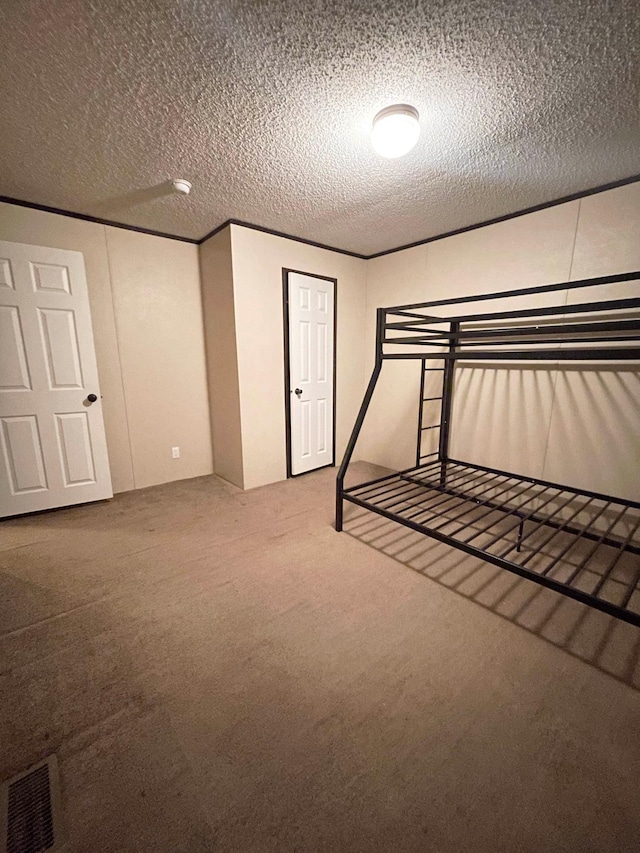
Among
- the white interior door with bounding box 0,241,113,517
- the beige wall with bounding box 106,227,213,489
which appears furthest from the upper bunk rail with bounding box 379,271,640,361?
the white interior door with bounding box 0,241,113,517

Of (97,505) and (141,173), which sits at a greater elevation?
(141,173)

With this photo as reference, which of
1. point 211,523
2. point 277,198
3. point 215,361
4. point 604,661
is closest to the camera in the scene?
point 604,661

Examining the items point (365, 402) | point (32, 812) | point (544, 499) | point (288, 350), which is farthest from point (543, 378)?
point (32, 812)

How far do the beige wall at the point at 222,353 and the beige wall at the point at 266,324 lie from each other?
0.08 m

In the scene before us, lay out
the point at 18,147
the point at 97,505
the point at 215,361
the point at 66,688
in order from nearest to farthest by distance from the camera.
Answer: the point at 66,688 < the point at 18,147 < the point at 97,505 < the point at 215,361

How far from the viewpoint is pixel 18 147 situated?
176 cm

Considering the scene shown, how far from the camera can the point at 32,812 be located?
35.8 inches

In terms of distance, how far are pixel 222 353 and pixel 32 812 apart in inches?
111

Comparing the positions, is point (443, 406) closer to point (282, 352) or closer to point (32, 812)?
point (282, 352)

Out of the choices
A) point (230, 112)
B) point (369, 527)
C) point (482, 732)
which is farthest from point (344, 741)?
point (230, 112)

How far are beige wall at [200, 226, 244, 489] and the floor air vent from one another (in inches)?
86.9

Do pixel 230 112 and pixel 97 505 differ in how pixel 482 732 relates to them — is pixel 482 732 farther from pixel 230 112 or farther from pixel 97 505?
pixel 97 505

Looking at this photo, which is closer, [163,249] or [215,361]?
[163,249]

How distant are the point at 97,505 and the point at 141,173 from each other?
8.23 feet
